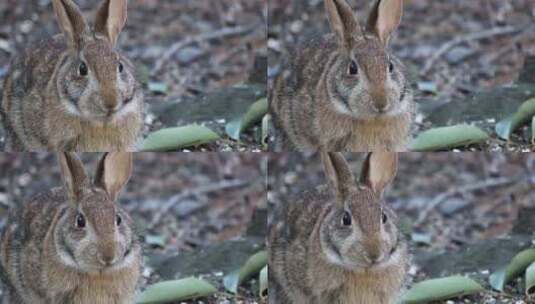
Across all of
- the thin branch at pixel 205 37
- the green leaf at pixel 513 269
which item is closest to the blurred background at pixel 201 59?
the thin branch at pixel 205 37

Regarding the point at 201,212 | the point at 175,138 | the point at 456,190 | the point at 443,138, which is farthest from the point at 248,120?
the point at 456,190

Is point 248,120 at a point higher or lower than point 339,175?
higher

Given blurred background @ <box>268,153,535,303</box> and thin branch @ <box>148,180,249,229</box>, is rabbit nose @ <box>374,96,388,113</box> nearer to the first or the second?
blurred background @ <box>268,153,535,303</box>

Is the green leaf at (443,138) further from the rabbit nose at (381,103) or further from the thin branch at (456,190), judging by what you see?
the rabbit nose at (381,103)

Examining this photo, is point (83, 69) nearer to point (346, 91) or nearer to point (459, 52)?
point (346, 91)

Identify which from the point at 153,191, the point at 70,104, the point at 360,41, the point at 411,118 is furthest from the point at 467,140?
the point at 70,104

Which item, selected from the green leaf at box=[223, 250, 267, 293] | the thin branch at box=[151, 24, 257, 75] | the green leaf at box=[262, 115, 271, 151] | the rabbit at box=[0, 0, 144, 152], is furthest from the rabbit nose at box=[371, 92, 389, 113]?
the rabbit at box=[0, 0, 144, 152]
